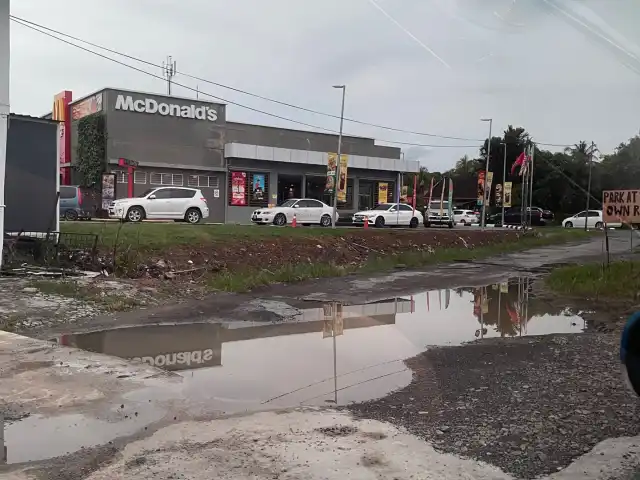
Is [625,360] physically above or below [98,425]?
above

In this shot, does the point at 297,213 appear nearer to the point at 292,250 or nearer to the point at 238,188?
the point at 238,188

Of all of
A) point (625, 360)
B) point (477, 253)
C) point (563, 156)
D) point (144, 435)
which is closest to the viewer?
point (625, 360)

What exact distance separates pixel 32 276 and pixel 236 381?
284 inches

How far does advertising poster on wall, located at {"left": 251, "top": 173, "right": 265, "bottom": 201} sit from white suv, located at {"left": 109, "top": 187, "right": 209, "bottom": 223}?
14003 millimetres

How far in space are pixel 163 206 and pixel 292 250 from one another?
9.64 metres

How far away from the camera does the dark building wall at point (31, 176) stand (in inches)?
538

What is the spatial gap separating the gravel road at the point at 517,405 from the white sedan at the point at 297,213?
22.5 m

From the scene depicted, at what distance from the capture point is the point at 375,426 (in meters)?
4.83

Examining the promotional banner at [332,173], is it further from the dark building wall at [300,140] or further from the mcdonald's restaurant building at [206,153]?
the dark building wall at [300,140]

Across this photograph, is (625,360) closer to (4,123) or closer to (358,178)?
(4,123)

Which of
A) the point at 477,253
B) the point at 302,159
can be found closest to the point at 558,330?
the point at 477,253

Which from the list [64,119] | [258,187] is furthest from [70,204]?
[258,187]

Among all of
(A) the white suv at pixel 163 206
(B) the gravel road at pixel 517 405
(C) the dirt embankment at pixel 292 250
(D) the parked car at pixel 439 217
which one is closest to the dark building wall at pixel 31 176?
(C) the dirt embankment at pixel 292 250

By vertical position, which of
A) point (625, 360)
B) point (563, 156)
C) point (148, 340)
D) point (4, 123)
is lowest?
point (148, 340)
